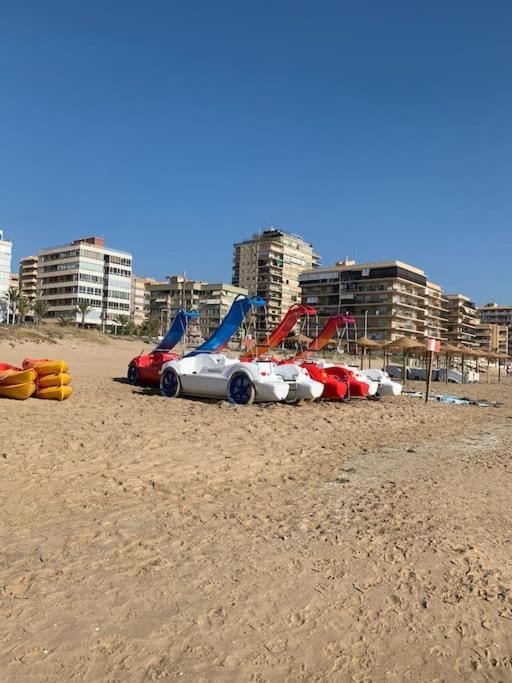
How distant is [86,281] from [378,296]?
51190 millimetres

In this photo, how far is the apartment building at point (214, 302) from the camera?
4584 inches

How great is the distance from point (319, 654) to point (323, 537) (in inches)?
68.9

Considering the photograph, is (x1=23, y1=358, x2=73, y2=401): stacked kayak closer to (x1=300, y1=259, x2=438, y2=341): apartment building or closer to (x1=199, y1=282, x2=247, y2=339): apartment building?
(x1=300, y1=259, x2=438, y2=341): apartment building

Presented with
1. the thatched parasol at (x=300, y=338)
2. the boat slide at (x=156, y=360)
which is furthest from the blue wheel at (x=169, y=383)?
the thatched parasol at (x=300, y=338)

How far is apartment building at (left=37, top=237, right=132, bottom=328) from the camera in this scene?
91.8 metres

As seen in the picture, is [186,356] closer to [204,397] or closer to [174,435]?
[204,397]

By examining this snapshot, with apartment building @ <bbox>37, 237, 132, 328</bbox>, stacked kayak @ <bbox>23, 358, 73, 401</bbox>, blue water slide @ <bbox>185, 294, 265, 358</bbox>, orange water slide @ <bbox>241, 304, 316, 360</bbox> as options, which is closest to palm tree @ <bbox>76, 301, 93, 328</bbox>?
apartment building @ <bbox>37, 237, 132, 328</bbox>

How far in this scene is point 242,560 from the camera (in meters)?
4.12

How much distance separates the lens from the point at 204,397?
1499 cm

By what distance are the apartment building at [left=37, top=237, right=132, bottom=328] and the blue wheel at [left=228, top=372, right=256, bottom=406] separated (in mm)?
80007

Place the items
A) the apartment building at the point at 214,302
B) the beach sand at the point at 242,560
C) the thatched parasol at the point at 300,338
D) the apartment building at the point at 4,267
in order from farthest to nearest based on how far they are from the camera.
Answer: the apartment building at the point at 214,302 → the apartment building at the point at 4,267 → the thatched parasol at the point at 300,338 → the beach sand at the point at 242,560

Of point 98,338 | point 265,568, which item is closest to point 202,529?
point 265,568

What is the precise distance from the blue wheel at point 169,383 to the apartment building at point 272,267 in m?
106

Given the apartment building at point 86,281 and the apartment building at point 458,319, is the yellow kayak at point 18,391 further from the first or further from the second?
the apartment building at point 458,319
